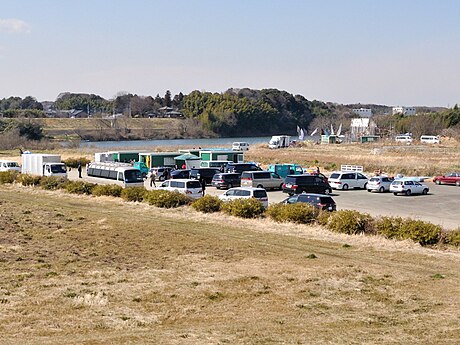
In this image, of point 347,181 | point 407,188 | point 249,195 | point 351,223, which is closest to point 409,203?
point 407,188

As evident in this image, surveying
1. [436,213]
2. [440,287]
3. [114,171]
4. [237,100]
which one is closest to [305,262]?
[440,287]

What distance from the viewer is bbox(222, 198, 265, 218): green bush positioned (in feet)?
87.2

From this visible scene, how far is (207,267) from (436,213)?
1616 cm

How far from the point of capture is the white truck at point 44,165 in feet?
149

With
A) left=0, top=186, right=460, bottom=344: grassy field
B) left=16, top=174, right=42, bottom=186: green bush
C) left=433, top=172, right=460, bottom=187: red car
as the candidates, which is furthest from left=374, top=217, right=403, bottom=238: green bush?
left=16, top=174, right=42, bottom=186: green bush

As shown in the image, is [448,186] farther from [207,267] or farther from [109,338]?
[109,338]

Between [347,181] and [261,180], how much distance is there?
529cm

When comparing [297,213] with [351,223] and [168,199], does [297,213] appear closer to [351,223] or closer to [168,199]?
[351,223]

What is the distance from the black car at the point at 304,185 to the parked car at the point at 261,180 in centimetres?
279

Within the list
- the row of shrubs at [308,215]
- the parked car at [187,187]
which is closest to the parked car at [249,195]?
the row of shrubs at [308,215]

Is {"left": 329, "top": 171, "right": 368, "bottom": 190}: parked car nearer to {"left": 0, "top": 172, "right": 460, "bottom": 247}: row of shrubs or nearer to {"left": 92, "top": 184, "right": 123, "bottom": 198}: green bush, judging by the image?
{"left": 0, "top": 172, "right": 460, "bottom": 247}: row of shrubs

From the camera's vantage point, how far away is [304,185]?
36906 millimetres

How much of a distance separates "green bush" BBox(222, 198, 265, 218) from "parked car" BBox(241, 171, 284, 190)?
12631 millimetres

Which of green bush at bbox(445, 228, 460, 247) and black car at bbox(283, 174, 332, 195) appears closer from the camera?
green bush at bbox(445, 228, 460, 247)
